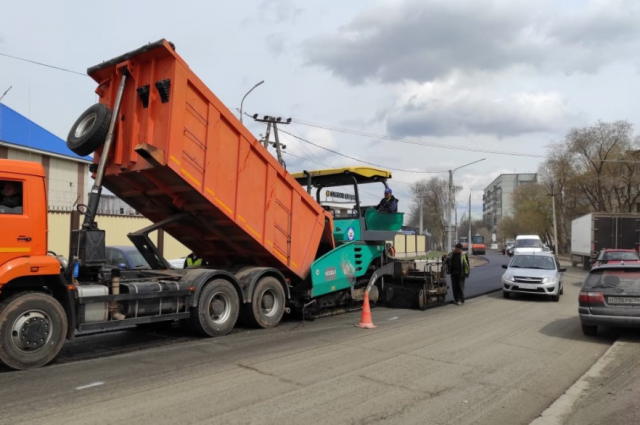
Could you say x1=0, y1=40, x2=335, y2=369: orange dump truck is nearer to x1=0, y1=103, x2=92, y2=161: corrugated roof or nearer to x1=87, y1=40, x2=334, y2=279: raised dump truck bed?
x1=87, y1=40, x2=334, y2=279: raised dump truck bed

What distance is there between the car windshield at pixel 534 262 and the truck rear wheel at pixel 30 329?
13459 millimetres

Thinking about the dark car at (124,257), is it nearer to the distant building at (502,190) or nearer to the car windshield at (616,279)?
the car windshield at (616,279)

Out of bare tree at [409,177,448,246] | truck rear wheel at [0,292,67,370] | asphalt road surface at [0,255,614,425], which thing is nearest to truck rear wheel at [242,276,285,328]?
asphalt road surface at [0,255,614,425]

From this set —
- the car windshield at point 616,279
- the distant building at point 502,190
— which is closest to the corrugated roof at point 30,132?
the car windshield at point 616,279

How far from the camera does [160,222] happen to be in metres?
8.70

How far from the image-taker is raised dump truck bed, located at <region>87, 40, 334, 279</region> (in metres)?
7.33

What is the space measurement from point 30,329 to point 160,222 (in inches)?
122

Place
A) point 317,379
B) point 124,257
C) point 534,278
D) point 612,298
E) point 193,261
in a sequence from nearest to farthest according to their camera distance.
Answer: point 317,379 → point 612,298 → point 193,261 → point 124,257 → point 534,278

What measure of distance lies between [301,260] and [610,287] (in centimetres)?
563

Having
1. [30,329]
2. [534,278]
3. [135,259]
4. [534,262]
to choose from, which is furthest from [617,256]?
[30,329]

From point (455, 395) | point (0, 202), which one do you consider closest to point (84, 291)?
point (0, 202)

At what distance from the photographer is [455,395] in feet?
17.3

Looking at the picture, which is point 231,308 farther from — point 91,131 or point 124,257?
point 124,257

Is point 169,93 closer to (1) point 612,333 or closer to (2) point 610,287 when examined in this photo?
(2) point 610,287
